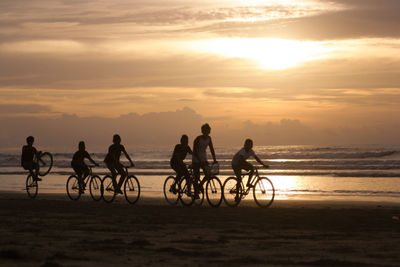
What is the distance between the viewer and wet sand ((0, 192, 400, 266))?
7984mm

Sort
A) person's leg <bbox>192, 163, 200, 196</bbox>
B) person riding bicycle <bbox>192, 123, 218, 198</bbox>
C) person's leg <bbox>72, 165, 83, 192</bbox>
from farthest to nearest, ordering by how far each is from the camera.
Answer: person's leg <bbox>72, 165, 83, 192</bbox>, person's leg <bbox>192, 163, 200, 196</bbox>, person riding bicycle <bbox>192, 123, 218, 198</bbox>

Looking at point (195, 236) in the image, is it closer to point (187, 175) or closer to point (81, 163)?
point (187, 175)

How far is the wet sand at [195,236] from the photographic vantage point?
7984mm

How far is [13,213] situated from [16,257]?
7.40 m

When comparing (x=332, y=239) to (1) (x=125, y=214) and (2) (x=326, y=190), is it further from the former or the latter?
(2) (x=326, y=190)

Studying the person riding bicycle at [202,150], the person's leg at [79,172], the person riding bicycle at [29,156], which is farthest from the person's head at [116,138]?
the person riding bicycle at [29,156]

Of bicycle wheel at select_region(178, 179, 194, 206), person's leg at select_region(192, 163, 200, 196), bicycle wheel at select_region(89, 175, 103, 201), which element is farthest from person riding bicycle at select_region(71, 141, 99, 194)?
person's leg at select_region(192, 163, 200, 196)

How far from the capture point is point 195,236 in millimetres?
10461

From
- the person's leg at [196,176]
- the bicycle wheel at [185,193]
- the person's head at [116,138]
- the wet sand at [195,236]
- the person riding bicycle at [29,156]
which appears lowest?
the wet sand at [195,236]

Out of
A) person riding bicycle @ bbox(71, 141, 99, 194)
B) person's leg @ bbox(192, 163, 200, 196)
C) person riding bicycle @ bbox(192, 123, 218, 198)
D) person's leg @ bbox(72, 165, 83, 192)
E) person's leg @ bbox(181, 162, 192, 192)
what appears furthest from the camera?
person's leg @ bbox(72, 165, 83, 192)

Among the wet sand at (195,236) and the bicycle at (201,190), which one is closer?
the wet sand at (195,236)

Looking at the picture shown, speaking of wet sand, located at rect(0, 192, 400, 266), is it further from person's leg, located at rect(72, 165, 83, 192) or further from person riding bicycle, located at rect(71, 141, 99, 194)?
person's leg, located at rect(72, 165, 83, 192)

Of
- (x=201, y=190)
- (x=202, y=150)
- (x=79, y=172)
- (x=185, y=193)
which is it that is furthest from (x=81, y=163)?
(x=202, y=150)

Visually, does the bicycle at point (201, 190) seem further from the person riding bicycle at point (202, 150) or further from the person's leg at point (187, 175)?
the person riding bicycle at point (202, 150)
